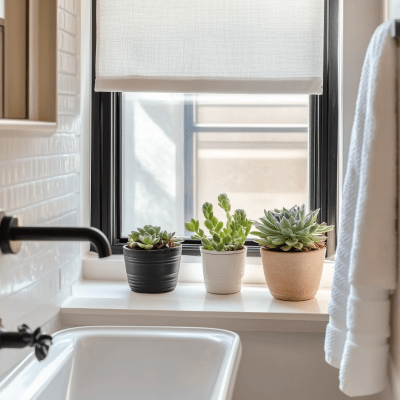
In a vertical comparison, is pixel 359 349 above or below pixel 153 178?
below

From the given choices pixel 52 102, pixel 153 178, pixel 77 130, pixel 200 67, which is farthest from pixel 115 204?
pixel 52 102

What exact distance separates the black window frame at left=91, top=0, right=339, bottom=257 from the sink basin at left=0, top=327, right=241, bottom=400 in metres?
0.52

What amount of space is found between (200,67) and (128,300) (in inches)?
28.2

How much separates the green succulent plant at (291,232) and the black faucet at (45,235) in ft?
2.92

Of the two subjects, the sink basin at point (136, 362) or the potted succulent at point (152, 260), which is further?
the potted succulent at point (152, 260)

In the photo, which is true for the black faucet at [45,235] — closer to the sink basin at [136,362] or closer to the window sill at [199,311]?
the sink basin at [136,362]

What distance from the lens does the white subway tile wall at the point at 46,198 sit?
53.4 inches

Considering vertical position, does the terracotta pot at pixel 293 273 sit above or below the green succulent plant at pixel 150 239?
below

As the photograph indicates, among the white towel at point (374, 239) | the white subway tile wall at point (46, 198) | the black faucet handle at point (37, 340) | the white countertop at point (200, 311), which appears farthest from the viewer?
the white countertop at point (200, 311)

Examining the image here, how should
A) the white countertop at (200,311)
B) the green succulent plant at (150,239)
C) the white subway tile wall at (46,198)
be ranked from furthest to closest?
1. the green succulent plant at (150,239)
2. the white countertop at (200,311)
3. the white subway tile wall at (46,198)

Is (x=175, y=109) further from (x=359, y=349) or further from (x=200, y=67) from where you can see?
(x=359, y=349)

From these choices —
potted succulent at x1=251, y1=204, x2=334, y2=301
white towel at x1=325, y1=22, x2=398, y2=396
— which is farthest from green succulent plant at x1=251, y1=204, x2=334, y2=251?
white towel at x1=325, y1=22, x2=398, y2=396

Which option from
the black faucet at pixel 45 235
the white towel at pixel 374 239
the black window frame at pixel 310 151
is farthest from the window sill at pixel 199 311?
the black faucet at pixel 45 235

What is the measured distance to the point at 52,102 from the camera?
1421 mm
